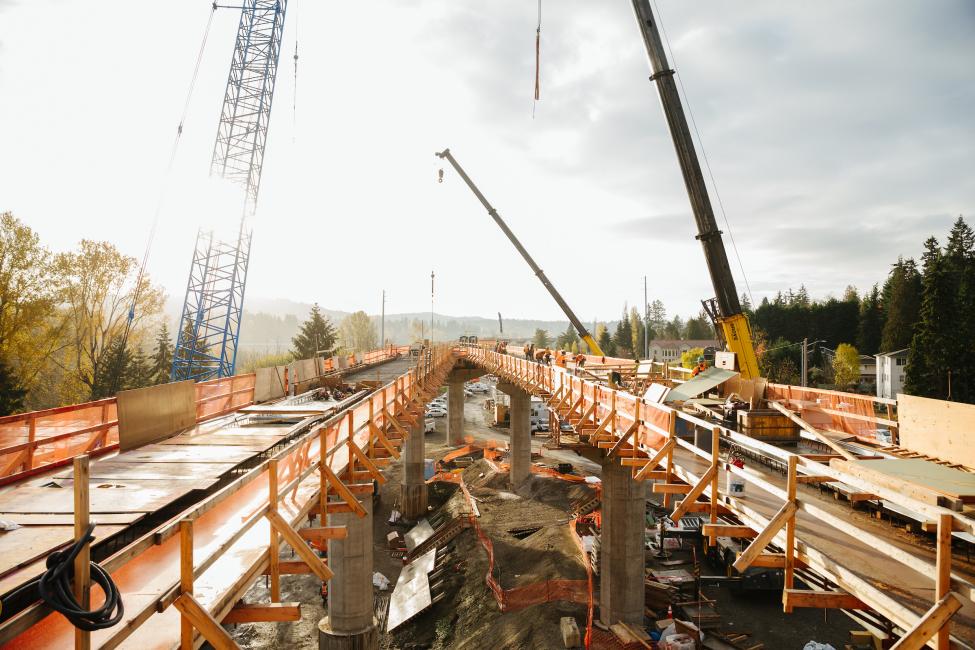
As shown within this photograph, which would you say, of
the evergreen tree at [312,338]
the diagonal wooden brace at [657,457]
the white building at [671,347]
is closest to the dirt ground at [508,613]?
the diagonal wooden brace at [657,457]

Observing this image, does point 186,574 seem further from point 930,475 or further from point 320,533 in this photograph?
point 930,475

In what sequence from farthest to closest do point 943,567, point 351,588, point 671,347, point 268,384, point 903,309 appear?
point 671,347, point 903,309, point 268,384, point 351,588, point 943,567

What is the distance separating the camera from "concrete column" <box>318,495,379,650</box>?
16234 millimetres

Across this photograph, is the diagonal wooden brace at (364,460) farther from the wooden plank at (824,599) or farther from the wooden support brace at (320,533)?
the wooden plank at (824,599)

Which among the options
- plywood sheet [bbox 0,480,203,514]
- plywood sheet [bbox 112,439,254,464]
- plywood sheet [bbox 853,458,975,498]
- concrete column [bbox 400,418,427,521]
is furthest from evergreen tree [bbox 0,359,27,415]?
plywood sheet [bbox 853,458,975,498]

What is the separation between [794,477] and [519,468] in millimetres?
33326

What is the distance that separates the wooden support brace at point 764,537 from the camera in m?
5.39

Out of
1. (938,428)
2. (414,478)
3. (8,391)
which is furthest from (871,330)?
(8,391)

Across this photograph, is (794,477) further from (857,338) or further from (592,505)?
(857,338)

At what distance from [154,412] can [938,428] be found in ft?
52.8

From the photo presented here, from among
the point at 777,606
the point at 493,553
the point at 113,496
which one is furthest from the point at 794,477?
the point at 493,553

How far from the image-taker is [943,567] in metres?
4.04

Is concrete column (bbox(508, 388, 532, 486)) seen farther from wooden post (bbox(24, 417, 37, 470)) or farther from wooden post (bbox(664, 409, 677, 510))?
wooden post (bbox(24, 417, 37, 470))

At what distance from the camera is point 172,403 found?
41.3 feet
